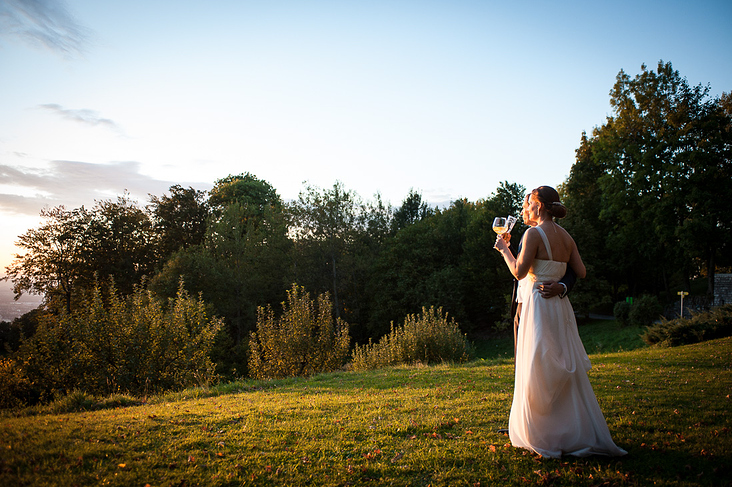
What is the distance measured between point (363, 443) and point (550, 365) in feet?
7.93

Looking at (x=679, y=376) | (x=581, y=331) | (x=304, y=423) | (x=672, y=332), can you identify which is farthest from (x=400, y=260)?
(x=304, y=423)

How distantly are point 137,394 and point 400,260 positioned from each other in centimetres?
3110

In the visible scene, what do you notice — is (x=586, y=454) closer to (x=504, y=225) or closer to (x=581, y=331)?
→ (x=504, y=225)

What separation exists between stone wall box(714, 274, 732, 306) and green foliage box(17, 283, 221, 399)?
33.9 metres

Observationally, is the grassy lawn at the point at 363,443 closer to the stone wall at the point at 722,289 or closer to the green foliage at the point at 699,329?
the green foliage at the point at 699,329

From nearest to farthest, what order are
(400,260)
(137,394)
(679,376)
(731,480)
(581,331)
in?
1. (731,480)
2. (679,376)
3. (137,394)
4. (581,331)
5. (400,260)

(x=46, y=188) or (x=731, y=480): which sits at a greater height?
(x=46, y=188)

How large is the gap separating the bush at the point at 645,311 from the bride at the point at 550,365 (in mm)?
27390

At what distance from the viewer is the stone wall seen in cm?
2817

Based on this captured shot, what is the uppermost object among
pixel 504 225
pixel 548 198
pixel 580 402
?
pixel 548 198

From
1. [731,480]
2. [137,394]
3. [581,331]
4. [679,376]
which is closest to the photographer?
[731,480]

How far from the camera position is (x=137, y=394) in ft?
32.9

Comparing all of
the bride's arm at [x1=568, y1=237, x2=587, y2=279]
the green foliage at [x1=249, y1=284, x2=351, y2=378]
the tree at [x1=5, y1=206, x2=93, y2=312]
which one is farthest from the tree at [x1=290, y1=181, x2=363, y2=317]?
the bride's arm at [x1=568, y1=237, x2=587, y2=279]

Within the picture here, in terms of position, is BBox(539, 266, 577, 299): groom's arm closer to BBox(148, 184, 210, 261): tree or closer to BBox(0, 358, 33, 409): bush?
BBox(0, 358, 33, 409): bush
